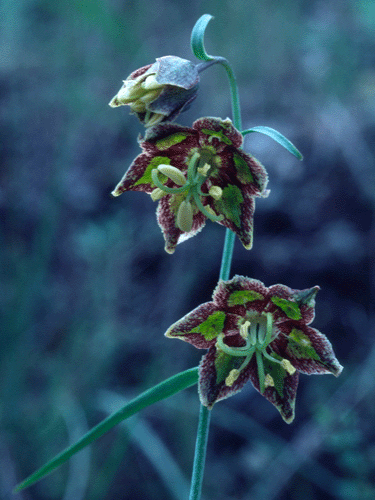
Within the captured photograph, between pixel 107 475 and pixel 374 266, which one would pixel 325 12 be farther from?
pixel 107 475

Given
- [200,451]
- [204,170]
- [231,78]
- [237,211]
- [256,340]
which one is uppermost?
[231,78]

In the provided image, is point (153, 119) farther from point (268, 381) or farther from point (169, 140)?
point (268, 381)

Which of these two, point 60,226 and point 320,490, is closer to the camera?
point 320,490

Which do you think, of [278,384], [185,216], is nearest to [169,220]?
[185,216]

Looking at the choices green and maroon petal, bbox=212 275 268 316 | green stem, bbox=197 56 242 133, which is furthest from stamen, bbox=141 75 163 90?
green and maroon petal, bbox=212 275 268 316

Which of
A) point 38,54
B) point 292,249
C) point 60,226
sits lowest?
point 292,249

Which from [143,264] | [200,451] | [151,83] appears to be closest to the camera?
[151,83]

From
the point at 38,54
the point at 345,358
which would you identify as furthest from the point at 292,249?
the point at 38,54
